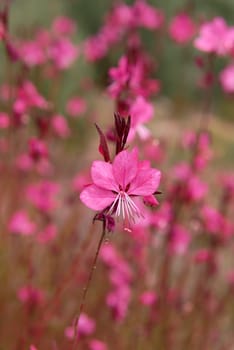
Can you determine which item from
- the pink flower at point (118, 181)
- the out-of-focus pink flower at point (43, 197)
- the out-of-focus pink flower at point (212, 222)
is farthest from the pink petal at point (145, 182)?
the out-of-focus pink flower at point (43, 197)

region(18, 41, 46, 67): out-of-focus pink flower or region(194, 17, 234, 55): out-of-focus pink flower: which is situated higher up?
region(18, 41, 46, 67): out-of-focus pink flower

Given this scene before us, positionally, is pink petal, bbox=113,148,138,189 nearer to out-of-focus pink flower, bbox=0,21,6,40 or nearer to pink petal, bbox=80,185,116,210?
pink petal, bbox=80,185,116,210

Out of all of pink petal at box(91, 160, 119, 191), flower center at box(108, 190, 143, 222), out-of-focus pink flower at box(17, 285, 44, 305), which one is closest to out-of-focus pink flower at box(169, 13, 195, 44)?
out-of-focus pink flower at box(17, 285, 44, 305)

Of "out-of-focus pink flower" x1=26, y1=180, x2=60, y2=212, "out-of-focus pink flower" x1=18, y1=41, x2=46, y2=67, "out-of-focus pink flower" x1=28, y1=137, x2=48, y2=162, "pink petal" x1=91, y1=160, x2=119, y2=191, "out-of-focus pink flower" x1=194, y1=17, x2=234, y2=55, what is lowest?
Result: "pink petal" x1=91, y1=160, x2=119, y2=191

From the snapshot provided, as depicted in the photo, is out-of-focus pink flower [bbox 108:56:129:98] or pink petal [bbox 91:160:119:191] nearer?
pink petal [bbox 91:160:119:191]

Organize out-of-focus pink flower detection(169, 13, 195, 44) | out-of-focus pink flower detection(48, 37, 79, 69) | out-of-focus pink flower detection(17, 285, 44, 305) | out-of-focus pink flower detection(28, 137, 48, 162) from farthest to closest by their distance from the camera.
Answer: out-of-focus pink flower detection(169, 13, 195, 44), out-of-focus pink flower detection(48, 37, 79, 69), out-of-focus pink flower detection(17, 285, 44, 305), out-of-focus pink flower detection(28, 137, 48, 162)

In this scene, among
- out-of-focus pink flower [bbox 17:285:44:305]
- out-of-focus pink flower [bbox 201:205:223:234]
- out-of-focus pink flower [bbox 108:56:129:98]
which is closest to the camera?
out-of-focus pink flower [bbox 108:56:129:98]

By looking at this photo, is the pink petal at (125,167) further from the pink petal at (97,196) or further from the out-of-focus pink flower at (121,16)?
the out-of-focus pink flower at (121,16)

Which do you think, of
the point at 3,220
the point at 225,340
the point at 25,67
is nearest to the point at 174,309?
the point at 225,340
